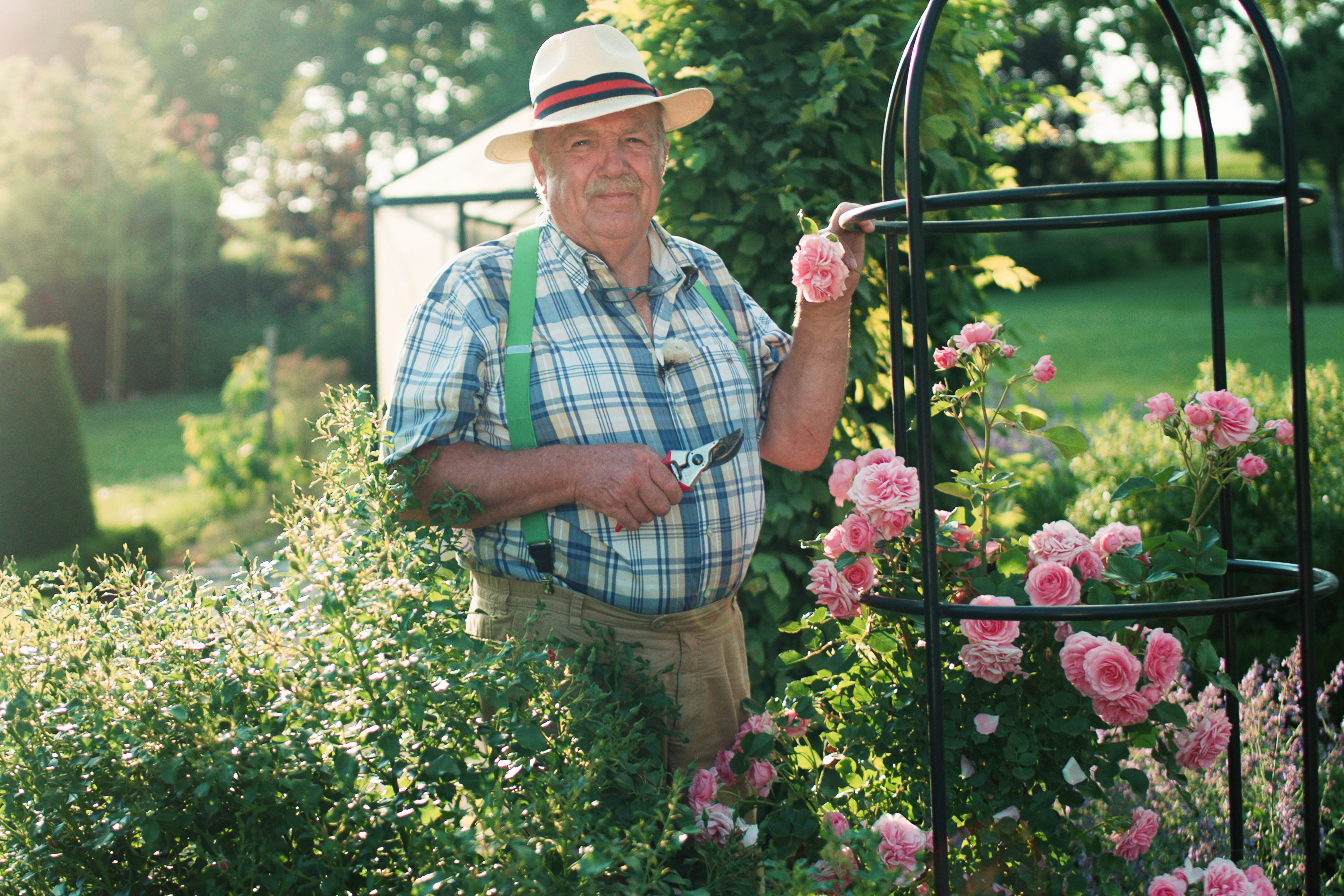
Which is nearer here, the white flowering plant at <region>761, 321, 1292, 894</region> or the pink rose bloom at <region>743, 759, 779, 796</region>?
the white flowering plant at <region>761, 321, 1292, 894</region>

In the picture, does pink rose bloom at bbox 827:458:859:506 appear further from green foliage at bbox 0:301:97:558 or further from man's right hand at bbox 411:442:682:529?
green foliage at bbox 0:301:97:558

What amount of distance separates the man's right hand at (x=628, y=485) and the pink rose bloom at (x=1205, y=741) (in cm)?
93

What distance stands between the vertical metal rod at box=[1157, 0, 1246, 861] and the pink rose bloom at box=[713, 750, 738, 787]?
0.89 metres

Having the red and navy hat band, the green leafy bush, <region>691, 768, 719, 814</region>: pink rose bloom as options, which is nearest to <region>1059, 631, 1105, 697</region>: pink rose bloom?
<region>691, 768, 719, 814</region>: pink rose bloom

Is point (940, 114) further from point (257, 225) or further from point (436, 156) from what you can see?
point (257, 225)

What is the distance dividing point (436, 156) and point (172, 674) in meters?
5.01

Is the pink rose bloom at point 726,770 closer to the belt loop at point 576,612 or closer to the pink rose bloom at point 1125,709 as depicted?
the belt loop at point 576,612

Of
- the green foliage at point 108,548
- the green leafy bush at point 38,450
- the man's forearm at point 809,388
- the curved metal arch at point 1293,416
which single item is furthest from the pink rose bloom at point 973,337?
the green leafy bush at point 38,450

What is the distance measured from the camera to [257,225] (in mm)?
25484

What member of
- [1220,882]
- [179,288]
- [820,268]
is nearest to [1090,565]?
[1220,882]

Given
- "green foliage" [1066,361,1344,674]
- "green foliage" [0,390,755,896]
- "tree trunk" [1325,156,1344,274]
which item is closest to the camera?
"green foliage" [0,390,755,896]

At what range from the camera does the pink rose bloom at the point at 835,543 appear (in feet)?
5.59

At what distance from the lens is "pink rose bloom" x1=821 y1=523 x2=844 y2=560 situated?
1703 mm

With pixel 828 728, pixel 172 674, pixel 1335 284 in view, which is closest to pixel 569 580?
pixel 828 728
